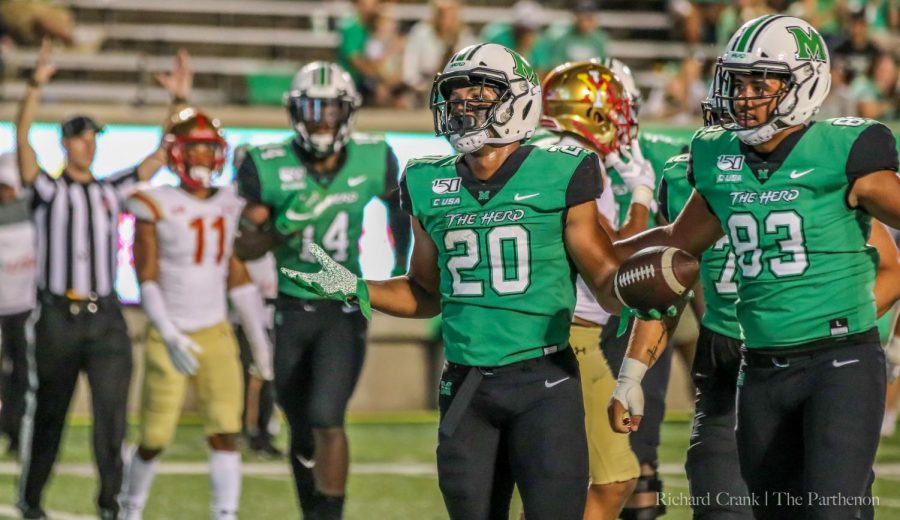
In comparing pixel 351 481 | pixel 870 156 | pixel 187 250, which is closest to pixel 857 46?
pixel 351 481

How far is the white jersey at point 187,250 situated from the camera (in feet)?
21.2

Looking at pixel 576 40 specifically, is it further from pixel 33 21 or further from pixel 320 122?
pixel 320 122

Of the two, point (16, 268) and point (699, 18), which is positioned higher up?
point (699, 18)

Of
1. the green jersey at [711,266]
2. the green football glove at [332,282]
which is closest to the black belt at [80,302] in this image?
the green football glove at [332,282]

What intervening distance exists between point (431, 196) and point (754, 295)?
91 cm

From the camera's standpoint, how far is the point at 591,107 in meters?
5.43

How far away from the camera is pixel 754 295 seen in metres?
4.05

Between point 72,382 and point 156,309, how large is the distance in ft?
2.32

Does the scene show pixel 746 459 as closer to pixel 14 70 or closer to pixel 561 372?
pixel 561 372

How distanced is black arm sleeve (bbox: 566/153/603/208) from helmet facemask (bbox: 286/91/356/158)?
2.23 m

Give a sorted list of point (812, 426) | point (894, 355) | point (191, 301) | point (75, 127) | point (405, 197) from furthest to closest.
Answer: point (75, 127) → point (191, 301) → point (894, 355) → point (405, 197) → point (812, 426)

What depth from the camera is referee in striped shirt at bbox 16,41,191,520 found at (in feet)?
21.4

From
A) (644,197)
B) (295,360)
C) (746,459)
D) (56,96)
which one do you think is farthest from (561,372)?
(56,96)

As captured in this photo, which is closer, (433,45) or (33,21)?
(433,45)
